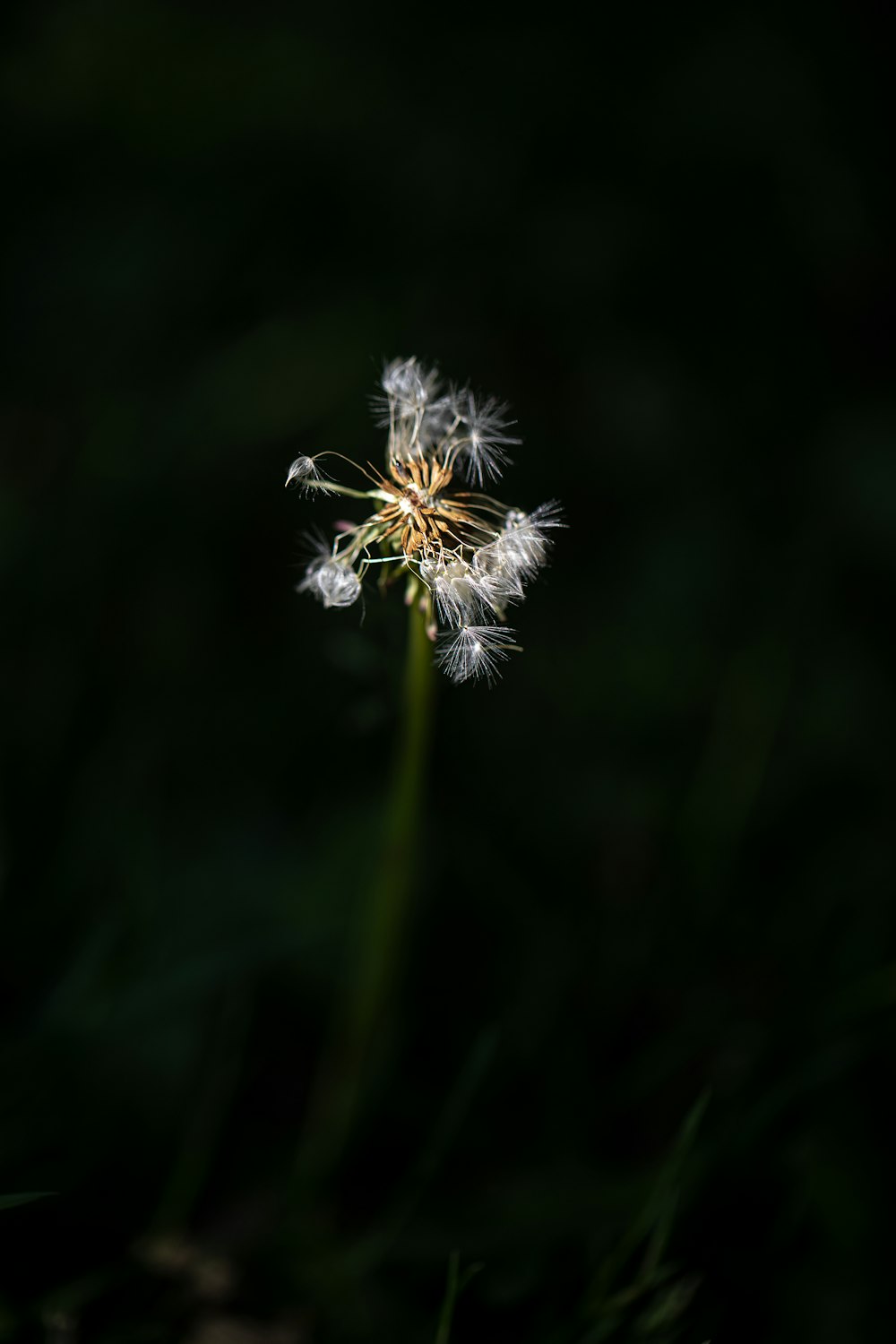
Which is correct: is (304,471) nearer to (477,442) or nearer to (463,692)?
(477,442)

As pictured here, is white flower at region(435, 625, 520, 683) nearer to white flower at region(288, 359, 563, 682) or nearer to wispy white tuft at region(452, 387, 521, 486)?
white flower at region(288, 359, 563, 682)

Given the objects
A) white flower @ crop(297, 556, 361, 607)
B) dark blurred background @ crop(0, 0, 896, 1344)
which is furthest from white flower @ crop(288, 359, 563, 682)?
dark blurred background @ crop(0, 0, 896, 1344)

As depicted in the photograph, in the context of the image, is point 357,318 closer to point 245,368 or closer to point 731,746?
point 245,368

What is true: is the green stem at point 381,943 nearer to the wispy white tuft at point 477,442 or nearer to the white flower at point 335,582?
the white flower at point 335,582

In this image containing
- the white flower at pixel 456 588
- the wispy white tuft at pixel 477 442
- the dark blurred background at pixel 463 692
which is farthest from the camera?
the dark blurred background at pixel 463 692

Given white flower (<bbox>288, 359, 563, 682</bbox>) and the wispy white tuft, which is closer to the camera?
white flower (<bbox>288, 359, 563, 682</bbox>)

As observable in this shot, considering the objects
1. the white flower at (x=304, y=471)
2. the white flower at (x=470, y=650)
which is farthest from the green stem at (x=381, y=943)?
the white flower at (x=304, y=471)

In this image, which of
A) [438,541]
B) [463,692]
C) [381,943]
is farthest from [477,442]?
[463,692]

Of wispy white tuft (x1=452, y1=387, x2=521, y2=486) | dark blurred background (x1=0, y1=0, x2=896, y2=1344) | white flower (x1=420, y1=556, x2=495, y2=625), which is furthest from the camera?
dark blurred background (x1=0, y1=0, x2=896, y2=1344)
